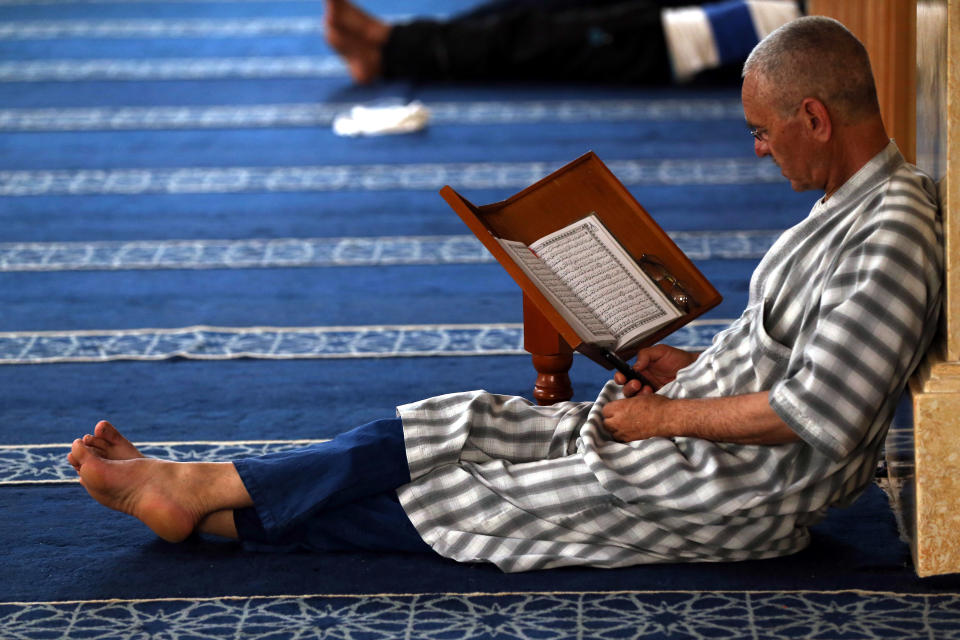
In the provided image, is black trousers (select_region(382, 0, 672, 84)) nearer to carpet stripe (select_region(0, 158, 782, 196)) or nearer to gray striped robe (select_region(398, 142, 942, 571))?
carpet stripe (select_region(0, 158, 782, 196))

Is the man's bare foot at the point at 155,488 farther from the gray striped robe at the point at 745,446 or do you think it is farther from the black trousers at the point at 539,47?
the black trousers at the point at 539,47

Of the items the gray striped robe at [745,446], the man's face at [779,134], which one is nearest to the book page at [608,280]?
the gray striped robe at [745,446]

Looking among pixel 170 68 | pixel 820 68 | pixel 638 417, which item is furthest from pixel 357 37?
pixel 820 68

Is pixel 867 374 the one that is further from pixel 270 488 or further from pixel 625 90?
pixel 625 90

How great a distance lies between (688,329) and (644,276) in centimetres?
106

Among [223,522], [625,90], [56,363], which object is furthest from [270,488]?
[625,90]

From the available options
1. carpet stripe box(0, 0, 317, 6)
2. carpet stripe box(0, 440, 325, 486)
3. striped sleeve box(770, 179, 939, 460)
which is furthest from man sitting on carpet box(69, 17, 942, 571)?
carpet stripe box(0, 0, 317, 6)

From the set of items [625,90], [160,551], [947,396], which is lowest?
[625,90]

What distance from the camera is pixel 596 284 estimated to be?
2127mm

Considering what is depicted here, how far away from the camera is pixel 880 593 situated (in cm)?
196

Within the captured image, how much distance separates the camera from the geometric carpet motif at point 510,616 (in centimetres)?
186

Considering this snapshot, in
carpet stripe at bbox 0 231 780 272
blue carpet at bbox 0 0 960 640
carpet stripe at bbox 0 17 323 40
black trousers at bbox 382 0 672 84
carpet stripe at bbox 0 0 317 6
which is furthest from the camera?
carpet stripe at bbox 0 0 317 6

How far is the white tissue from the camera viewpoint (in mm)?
5406

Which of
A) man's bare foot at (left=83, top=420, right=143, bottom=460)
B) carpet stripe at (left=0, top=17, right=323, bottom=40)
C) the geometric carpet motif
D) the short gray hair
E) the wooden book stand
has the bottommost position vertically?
carpet stripe at (left=0, top=17, right=323, bottom=40)
